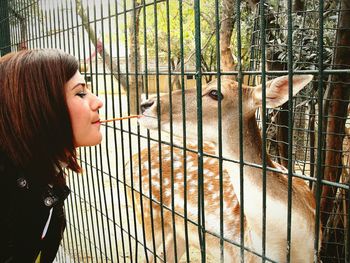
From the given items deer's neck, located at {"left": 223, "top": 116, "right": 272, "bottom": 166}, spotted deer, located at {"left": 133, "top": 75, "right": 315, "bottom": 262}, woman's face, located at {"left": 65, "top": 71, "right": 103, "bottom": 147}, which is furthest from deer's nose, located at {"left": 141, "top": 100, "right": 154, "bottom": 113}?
woman's face, located at {"left": 65, "top": 71, "right": 103, "bottom": 147}

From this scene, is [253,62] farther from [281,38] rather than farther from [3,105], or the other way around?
[3,105]

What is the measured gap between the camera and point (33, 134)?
5.18 ft

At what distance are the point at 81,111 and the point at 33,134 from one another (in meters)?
0.19

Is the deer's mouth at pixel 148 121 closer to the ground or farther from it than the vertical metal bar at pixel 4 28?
closer to the ground

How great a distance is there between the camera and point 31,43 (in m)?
4.20

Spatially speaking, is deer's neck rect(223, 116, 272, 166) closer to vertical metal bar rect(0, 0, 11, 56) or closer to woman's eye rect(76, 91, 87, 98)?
woman's eye rect(76, 91, 87, 98)

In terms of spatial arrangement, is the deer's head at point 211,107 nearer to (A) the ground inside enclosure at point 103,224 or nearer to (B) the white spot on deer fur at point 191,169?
(A) the ground inside enclosure at point 103,224

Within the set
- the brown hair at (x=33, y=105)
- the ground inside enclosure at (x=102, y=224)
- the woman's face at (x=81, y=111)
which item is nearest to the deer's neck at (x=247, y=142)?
the ground inside enclosure at (x=102, y=224)

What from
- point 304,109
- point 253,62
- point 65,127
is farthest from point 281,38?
point 65,127

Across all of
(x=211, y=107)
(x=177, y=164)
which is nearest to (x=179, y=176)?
(x=177, y=164)

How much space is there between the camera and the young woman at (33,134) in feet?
5.07

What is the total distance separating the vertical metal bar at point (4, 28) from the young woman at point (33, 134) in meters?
3.72

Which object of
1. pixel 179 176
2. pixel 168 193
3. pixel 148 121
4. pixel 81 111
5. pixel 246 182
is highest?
pixel 81 111

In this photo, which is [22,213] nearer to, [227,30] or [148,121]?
[148,121]
